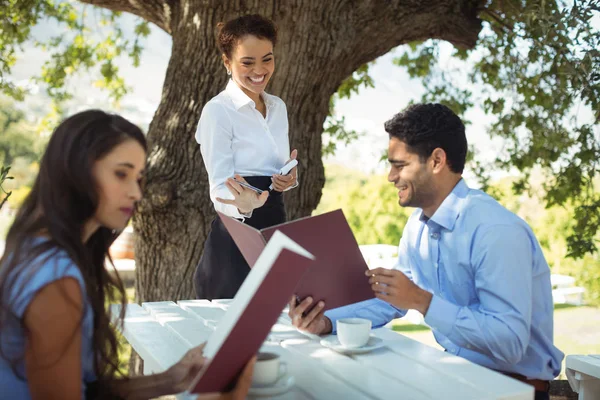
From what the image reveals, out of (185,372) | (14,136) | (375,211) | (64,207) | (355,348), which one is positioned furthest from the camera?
(14,136)

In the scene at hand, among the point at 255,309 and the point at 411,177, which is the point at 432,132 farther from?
the point at 255,309

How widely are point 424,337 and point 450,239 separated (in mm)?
5040

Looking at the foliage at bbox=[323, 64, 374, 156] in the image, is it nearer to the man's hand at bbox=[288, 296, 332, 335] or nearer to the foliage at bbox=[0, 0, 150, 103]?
the foliage at bbox=[0, 0, 150, 103]

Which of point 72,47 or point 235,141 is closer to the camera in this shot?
point 235,141

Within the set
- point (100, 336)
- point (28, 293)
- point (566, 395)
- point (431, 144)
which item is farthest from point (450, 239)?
point (566, 395)

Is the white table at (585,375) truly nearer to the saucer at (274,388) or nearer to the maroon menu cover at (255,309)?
the saucer at (274,388)

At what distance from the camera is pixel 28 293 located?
4.13 ft

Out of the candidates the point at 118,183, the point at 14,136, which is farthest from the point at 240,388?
the point at 14,136

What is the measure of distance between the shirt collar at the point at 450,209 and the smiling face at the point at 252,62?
3.97 feet

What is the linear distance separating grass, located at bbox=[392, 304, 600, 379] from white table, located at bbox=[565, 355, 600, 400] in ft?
10.7

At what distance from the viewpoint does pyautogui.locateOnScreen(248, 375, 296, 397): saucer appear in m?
1.45

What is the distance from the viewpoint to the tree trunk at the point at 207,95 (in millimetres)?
4074

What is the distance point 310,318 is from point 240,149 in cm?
118

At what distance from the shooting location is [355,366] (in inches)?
66.6
